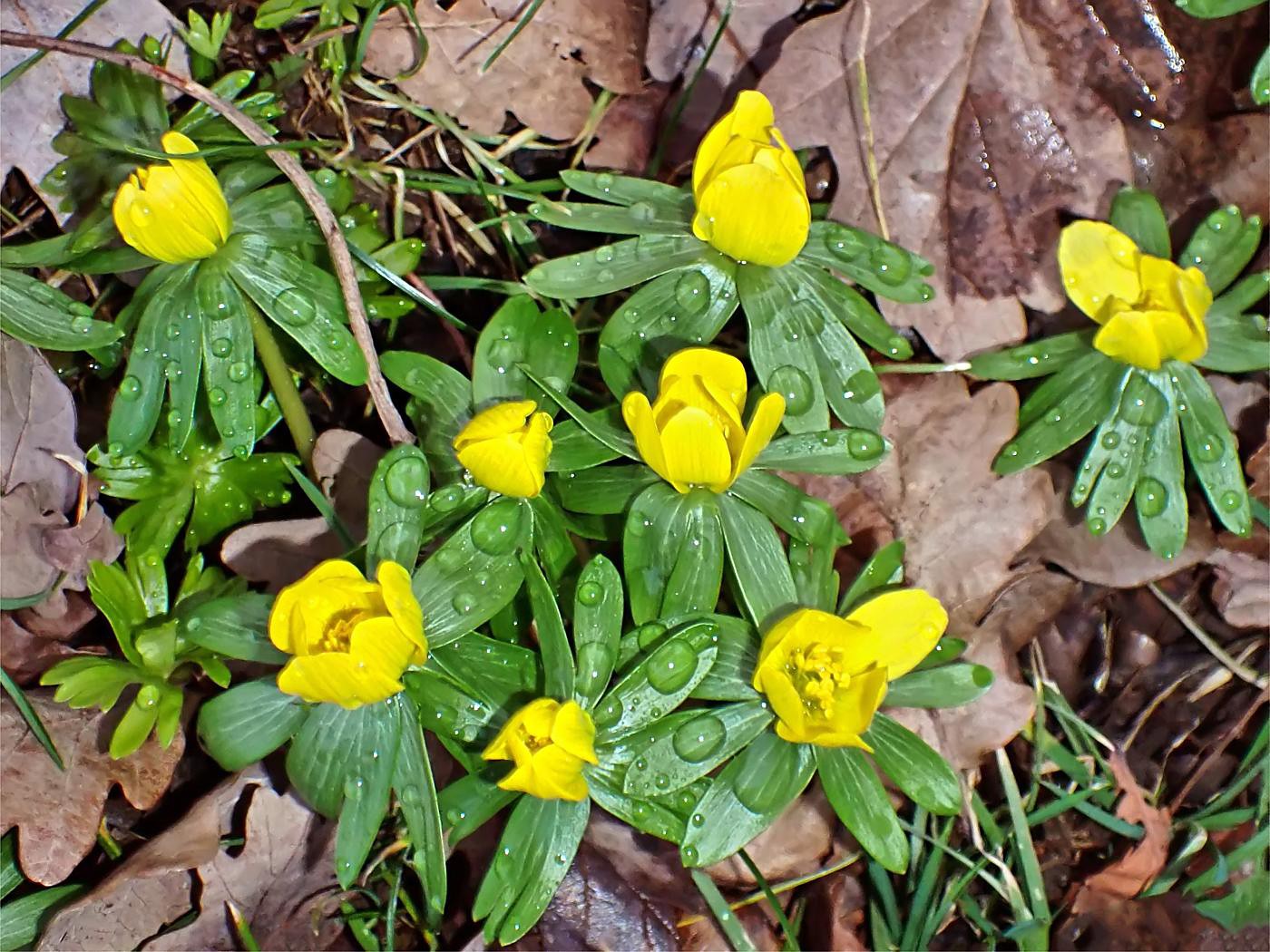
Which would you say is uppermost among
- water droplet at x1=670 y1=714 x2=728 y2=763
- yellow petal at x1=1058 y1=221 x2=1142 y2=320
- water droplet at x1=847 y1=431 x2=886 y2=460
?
yellow petal at x1=1058 y1=221 x2=1142 y2=320

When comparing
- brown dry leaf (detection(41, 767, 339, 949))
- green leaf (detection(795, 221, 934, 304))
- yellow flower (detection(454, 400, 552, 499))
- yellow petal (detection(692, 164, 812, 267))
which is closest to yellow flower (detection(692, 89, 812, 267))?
yellow petal (detection(692, 164, 812, 267))

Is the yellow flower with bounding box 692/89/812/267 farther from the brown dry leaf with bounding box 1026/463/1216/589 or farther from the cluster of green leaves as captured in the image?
the brown dry leaf with bounding box 1026/463/1216/589

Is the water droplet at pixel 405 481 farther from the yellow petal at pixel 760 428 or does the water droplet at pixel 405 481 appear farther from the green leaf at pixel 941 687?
the green leaf at pixel 941 687

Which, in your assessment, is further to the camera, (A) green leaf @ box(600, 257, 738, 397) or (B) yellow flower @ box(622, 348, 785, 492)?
(A) green leaf @ box(600, 257, 738, 397)

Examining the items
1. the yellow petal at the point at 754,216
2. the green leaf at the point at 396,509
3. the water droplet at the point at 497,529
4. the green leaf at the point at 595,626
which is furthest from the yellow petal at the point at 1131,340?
the green leaf at the point at 396,509

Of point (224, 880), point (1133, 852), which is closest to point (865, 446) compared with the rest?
point (1133, 852)

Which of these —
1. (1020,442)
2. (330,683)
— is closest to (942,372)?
(1020,442)
